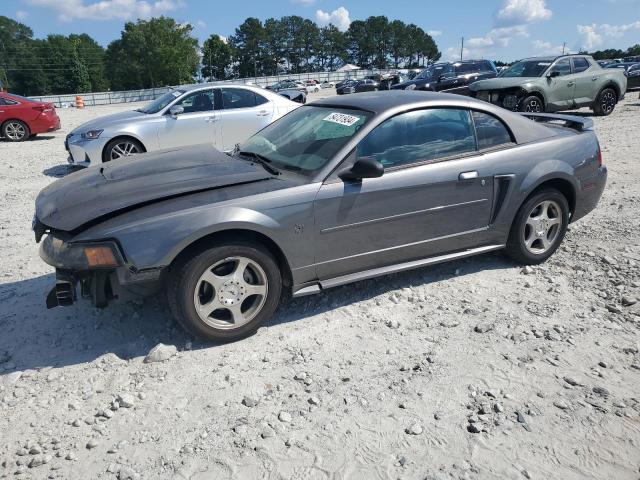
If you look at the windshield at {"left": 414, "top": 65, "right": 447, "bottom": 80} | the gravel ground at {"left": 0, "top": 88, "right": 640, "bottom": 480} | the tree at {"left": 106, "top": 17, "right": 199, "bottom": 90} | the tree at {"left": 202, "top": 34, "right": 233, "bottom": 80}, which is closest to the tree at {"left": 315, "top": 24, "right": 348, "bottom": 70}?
the tree at {"left": 202, "top": 34, "right": 233, "bottom": 80}

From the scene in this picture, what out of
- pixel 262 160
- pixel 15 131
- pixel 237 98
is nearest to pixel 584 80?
pixel 237 98

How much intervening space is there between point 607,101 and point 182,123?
1204cm

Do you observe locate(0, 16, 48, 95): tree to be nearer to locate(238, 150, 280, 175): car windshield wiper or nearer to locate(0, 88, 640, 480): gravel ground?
locate(238, 150, 280, 175): car windshield wiper

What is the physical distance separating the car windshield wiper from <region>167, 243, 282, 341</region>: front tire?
70 cm

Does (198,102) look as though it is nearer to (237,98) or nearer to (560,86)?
(237,98)

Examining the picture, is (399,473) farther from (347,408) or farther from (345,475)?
(347,408)

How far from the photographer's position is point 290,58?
12900 centimetres

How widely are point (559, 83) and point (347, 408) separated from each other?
12810 millimetres

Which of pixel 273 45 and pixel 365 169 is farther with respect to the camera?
pixel 273 45

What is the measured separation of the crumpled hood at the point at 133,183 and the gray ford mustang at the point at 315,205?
0.6 inches

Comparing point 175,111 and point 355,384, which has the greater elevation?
point 175,111

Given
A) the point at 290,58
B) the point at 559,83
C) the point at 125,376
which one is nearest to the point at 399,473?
the point at 125,376

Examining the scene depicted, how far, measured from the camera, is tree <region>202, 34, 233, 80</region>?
112 meters

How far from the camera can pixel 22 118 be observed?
1396cm
